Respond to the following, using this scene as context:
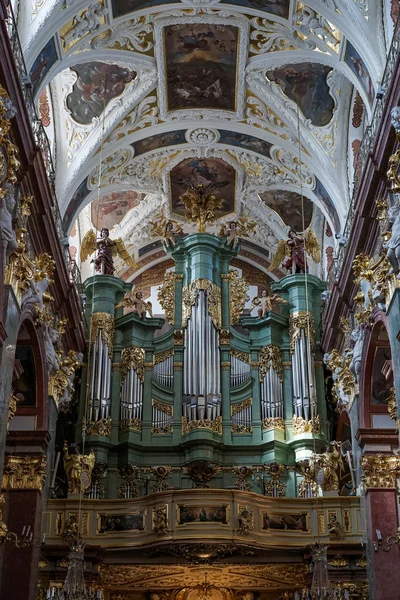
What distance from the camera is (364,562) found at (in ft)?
55.1

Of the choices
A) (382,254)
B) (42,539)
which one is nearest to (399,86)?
(382,254)

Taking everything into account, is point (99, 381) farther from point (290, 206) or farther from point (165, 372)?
point (290, 206)

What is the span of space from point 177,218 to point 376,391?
29.2 ft

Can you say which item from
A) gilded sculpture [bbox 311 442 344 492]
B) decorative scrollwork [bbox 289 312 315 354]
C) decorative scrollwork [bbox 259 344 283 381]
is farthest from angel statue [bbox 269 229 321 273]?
gilded sculpture [bbox 311 442 344 492]

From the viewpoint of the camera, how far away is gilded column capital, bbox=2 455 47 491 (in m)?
16.4

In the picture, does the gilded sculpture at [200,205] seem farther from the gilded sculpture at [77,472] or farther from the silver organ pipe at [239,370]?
the gilded sculpture at [77,472]

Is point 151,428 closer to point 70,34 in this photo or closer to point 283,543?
point 283,543

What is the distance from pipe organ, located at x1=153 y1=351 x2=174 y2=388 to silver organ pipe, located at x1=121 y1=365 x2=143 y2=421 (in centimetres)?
42

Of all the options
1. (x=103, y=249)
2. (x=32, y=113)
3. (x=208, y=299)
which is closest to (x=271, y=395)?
(x=208, y=299)

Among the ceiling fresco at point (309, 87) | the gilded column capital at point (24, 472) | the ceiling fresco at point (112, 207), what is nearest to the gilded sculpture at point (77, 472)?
the gilded column capital at point (24, 472)

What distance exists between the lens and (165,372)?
21.0m

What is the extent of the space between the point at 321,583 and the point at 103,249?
33.4ft

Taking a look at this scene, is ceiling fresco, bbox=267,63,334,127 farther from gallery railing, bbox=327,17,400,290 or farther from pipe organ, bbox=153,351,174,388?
pipe organ, bbox=153,351,174,388

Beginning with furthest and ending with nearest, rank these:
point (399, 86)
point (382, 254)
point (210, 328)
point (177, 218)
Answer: point (177, 218), point (210, 328), point (382, 254), point (399, 86)
